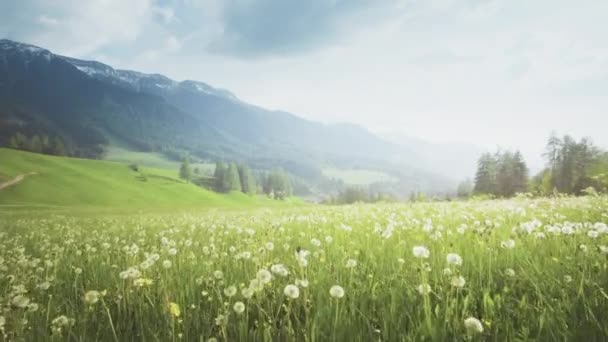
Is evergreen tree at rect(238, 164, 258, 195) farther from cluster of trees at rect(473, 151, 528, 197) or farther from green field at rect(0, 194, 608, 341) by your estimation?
green field at rect(0, 194, 608, 341)

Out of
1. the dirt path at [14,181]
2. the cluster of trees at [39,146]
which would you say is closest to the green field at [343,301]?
the dirt path at [14,181]

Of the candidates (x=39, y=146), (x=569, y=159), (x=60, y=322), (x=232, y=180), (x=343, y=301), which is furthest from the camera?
(x=232, y=180)

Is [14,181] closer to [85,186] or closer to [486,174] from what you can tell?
[85,186]

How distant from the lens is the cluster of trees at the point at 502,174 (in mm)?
79312

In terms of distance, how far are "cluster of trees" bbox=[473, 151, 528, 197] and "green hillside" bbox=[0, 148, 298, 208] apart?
6237 centimetres

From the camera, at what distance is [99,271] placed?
396 centimetres

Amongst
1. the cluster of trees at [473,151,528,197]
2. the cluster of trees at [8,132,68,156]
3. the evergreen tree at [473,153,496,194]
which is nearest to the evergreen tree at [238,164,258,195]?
the cluster of trees at [8,132,68,156]

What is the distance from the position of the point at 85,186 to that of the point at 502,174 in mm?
99373

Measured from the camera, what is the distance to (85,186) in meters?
81.3

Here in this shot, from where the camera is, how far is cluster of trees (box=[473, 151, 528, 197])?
7931cm

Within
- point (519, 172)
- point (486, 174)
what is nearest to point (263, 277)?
point (519, 172)

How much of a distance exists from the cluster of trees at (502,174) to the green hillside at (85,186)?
6237cm

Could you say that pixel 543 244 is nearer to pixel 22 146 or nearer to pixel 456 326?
pixel 456 326

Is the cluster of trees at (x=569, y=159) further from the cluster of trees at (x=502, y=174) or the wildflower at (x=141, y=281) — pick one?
the wildflower at (x=141, y=281)
